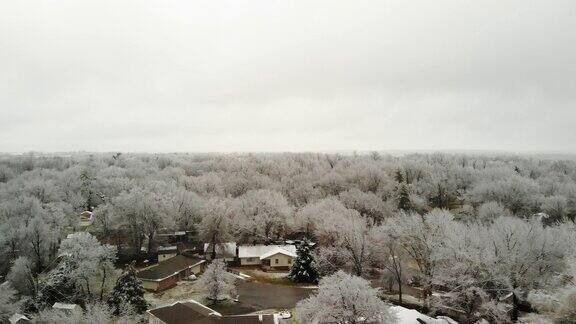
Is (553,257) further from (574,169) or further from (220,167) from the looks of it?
(220,167)

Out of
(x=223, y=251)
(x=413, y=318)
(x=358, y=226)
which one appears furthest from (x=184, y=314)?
(x=223, y=251)

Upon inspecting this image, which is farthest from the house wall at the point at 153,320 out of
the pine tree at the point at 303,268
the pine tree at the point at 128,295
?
the pine tree at the point at 303,268

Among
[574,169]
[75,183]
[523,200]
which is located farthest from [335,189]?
[574,169]

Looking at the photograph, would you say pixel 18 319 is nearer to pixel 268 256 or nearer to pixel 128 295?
pixel 128 295

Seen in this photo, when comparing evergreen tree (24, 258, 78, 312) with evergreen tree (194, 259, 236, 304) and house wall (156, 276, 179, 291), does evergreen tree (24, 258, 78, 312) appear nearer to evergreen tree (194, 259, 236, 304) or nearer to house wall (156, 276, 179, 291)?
house wall (156, 276, 179, 291)

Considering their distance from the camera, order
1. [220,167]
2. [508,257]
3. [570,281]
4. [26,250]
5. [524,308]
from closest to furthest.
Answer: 1. [570,281]
2. [508,257]
3. [524,308]
4. [26,250]
5. [220,167]
